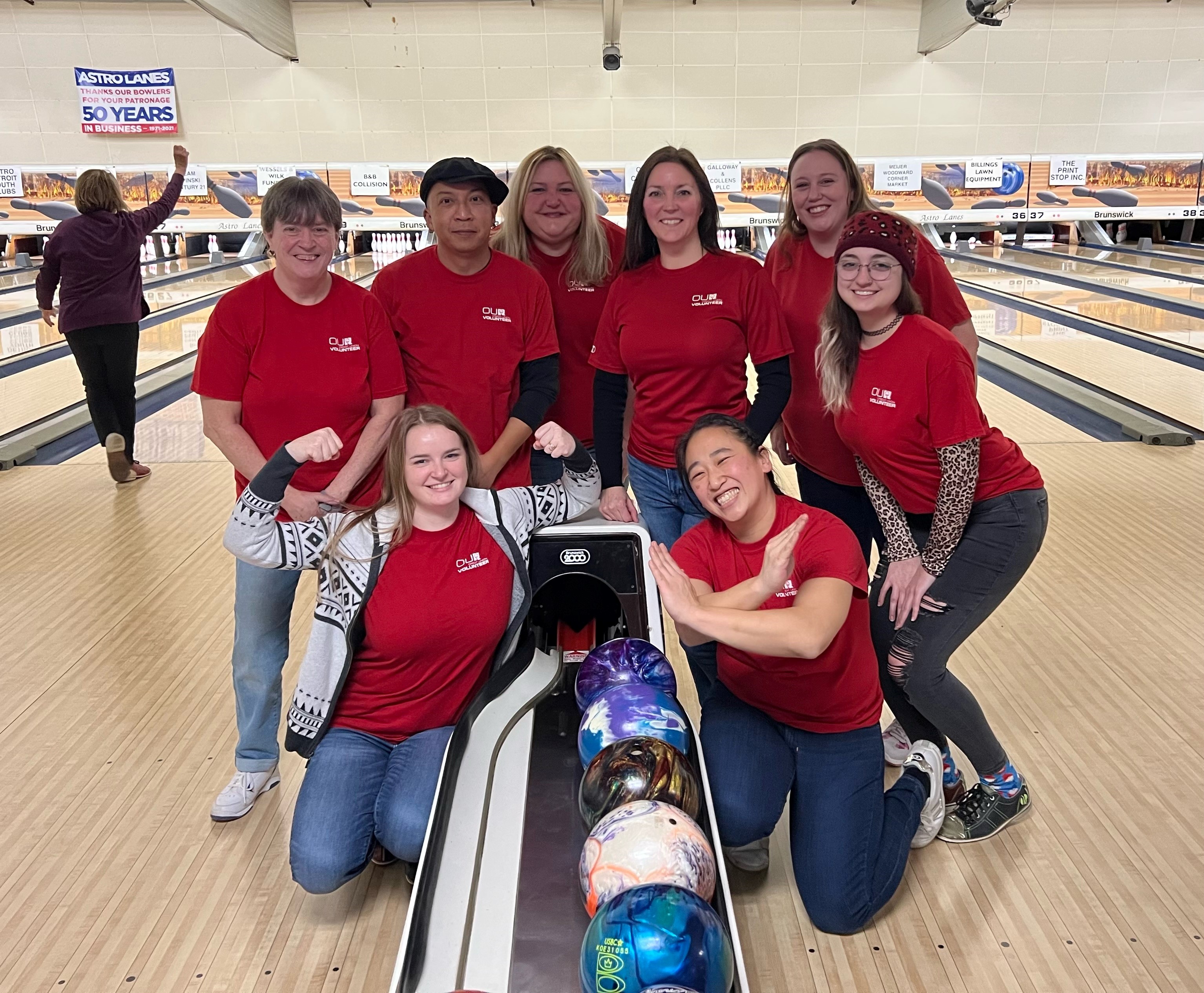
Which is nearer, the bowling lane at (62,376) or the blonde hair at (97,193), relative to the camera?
the blonde hair at (97,193)

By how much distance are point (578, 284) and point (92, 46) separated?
10.0 meters

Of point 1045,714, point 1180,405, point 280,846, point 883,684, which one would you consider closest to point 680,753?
point 883,684

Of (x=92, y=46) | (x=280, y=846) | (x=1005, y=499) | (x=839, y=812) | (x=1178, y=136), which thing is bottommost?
(x=280, y=846)

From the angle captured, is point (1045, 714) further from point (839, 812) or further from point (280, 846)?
point (280, 846)

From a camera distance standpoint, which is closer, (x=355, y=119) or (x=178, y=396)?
(x=178, y=396)

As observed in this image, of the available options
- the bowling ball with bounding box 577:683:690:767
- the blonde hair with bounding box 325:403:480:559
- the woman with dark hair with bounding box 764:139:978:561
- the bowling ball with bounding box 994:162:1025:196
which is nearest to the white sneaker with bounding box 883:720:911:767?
the woman with dark hair with bounding box 764:139:978:561

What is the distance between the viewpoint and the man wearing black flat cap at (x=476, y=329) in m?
1.83

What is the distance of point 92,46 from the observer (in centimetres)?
963

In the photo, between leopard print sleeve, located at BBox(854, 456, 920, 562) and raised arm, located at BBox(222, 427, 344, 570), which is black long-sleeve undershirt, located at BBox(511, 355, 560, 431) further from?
leopard print sleeve, located at BBox(854, 456, 920, 562)

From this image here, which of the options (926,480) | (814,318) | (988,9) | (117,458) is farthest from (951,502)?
(988,9)

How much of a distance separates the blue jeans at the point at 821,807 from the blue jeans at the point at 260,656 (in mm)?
820

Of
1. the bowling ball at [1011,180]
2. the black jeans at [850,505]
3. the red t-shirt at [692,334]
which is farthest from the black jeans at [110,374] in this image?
the bowling ball at [1011,180]

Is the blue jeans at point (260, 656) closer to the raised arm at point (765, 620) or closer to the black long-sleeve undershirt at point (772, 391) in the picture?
the raised arm at point (765, 620)

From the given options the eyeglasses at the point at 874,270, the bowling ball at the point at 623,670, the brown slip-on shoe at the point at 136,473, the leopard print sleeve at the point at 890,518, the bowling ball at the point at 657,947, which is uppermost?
the eyeglasses at the point at 874,270
